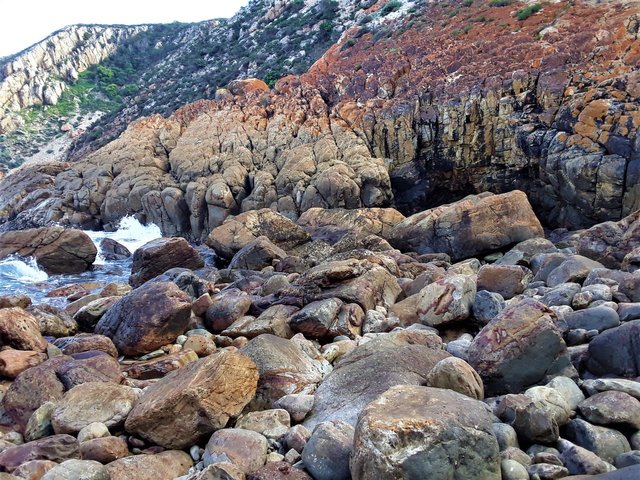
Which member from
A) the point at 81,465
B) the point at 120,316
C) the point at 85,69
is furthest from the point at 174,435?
the point at 85,69

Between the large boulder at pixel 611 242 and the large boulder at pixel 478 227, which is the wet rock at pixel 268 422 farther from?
the large boulder at pixel 478 227

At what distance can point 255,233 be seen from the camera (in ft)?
72.2

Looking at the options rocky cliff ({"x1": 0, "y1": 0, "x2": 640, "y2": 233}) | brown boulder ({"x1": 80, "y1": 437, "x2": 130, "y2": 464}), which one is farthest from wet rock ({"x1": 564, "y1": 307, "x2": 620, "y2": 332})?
rocky cliff ({"x1": 0, "y1": 0, "x2": 640, "y2": 233})

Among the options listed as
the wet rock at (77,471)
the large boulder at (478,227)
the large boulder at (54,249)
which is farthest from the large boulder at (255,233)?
the wet rock at (77,471)

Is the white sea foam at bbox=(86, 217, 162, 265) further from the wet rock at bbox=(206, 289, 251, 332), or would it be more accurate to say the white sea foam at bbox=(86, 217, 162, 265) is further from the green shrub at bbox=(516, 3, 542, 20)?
the green shrub at bbox=(516, 3, 542, 20)

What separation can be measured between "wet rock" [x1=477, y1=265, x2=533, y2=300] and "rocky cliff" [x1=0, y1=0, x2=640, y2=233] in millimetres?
11564

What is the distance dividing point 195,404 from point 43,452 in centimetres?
163

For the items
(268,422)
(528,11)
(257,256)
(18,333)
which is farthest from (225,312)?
(528,11)

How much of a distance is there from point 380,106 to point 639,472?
29.0 m

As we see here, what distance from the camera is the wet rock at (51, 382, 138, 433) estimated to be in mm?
6016

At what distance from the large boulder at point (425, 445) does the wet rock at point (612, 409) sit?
1.27 meters

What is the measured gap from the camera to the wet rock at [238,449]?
196 inches

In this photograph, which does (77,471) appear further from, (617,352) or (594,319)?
(594,319)

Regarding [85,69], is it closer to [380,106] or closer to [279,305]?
[380,106]
